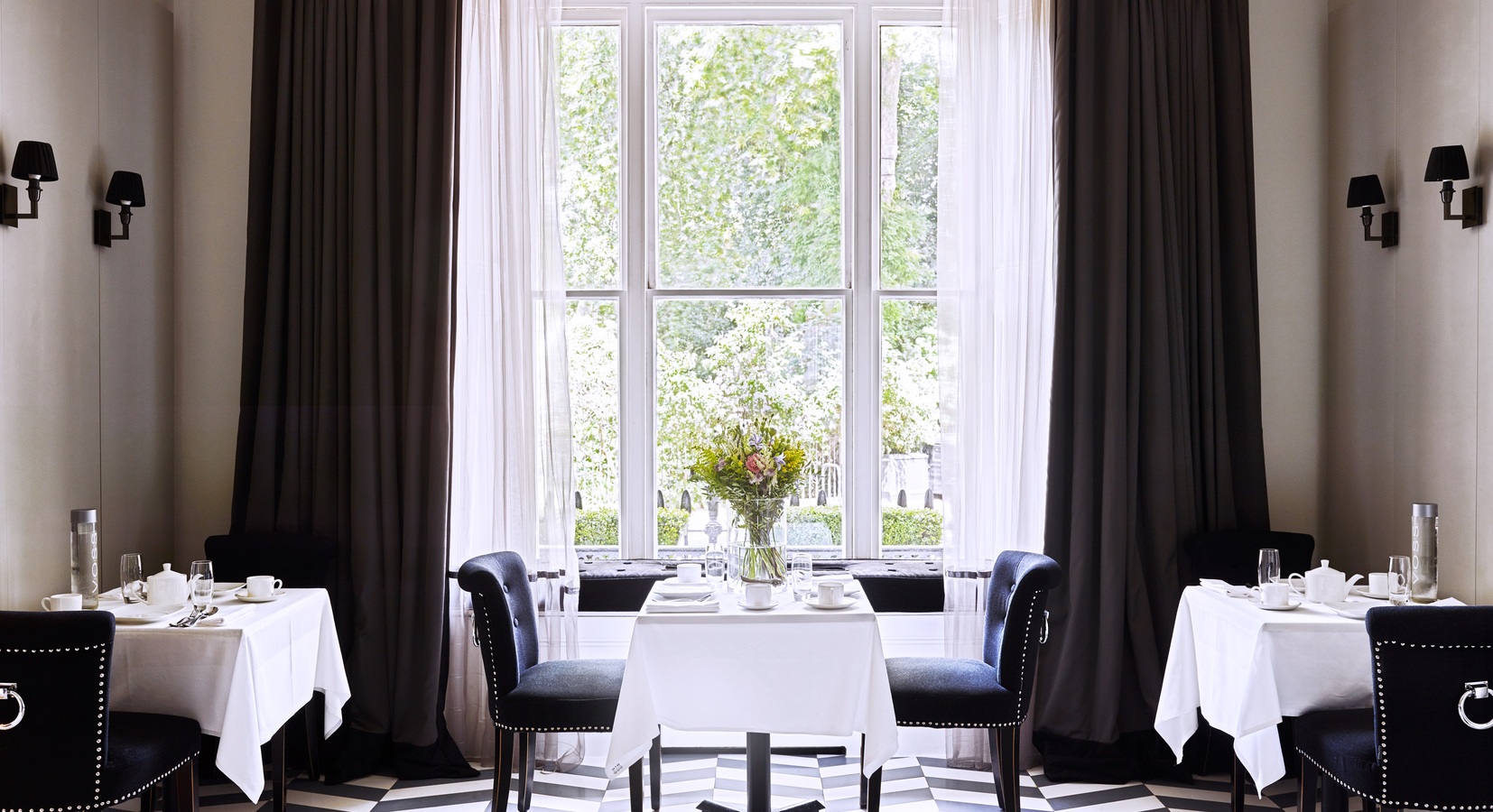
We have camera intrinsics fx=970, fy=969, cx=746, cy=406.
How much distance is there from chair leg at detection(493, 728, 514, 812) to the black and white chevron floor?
380 mm

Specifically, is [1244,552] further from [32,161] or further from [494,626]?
[32,161]

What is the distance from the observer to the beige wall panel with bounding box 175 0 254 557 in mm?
4176

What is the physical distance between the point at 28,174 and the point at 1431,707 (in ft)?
14.4

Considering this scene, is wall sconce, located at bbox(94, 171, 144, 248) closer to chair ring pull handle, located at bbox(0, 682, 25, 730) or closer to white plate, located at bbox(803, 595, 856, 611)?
chair ring pull handle, located at bbox(0, 682, 25, 730)

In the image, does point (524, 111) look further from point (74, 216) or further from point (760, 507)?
point (760, 507)

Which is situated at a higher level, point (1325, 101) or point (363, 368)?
point (1325, 101)

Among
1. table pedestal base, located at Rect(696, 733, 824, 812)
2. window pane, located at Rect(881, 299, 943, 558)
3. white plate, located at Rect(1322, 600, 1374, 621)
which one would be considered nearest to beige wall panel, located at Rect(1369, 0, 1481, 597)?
white plate, located at Rect(1322, 600, 1374, 621)

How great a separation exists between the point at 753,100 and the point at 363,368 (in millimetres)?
2050

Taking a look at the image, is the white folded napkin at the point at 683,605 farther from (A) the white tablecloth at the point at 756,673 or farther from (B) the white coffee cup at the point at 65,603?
(B) the white coffee cup at the point at 65,603

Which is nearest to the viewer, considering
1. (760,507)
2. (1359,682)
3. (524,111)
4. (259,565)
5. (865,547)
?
(1359,682)

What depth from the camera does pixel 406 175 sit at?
13.0ft

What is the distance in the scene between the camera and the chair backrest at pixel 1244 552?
3773 mm

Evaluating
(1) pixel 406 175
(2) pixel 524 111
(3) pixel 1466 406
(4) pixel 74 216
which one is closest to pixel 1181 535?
(3) pixel 1466 406

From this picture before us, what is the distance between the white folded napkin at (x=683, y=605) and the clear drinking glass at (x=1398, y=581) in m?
2.12
